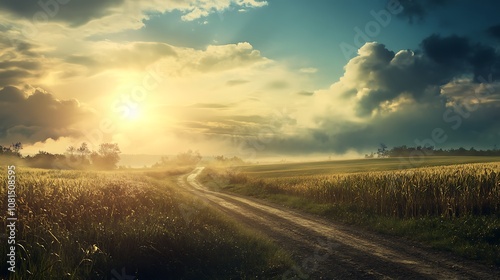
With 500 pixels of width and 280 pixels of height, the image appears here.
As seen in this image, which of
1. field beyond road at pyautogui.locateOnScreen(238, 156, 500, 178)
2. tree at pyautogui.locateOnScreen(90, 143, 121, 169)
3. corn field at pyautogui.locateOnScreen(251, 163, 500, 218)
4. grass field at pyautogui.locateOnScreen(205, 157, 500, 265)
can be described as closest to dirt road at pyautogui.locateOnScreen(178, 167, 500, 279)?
grass field at pyautogui.locateOnScreen(205, 157, 500, 265)

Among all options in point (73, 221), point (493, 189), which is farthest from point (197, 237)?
point (493, 189)

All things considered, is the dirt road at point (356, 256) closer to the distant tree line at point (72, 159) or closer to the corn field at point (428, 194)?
the corn field at point (428, 194)

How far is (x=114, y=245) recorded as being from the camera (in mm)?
10953

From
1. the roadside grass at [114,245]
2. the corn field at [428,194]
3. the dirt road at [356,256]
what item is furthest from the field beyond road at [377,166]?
the roadside grass at [114,245]

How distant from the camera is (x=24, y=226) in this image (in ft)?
33.5

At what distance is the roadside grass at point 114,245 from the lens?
952cm

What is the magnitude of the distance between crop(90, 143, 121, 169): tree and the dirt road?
127422 millimetres

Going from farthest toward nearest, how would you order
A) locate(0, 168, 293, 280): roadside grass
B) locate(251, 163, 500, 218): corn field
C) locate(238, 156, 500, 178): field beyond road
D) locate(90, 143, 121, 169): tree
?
1. locate(90, 143, 121, 169): tree
2. locate(238, 156, 500, 178): field beyond road
3. locate(251, 163, 500, 218): corn field
4. locate(0, 168, 293, 280): roadside grass

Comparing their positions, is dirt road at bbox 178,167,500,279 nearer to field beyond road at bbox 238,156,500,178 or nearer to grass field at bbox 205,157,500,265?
grass field at bbox 205,157,500,265

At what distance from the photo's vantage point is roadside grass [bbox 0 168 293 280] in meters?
9.52

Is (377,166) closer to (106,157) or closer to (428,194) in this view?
(428,194)

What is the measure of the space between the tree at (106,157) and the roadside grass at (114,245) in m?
128

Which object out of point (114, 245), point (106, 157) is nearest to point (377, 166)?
point (114, 245)

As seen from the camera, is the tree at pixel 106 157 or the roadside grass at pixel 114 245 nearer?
the roadside grass at pixel 114 245
